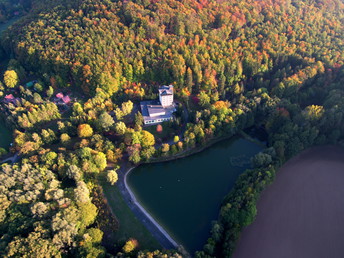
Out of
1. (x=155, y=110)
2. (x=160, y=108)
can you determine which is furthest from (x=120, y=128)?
(x=160, y=108)

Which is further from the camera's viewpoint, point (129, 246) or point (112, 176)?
point (112, 176)

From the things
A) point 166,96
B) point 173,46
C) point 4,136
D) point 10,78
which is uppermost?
point 173,46

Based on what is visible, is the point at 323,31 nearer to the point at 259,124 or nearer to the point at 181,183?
the point at 259,124

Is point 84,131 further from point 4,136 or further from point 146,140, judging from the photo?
point 4,136

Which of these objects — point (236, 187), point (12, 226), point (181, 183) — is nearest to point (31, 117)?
point (12, 226)

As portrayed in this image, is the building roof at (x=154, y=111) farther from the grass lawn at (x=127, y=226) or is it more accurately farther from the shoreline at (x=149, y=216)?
the grass lawn at (x=127, y=226)

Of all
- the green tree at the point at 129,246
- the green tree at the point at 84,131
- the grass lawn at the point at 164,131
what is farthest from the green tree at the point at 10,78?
the green tree at the point at 129,246
